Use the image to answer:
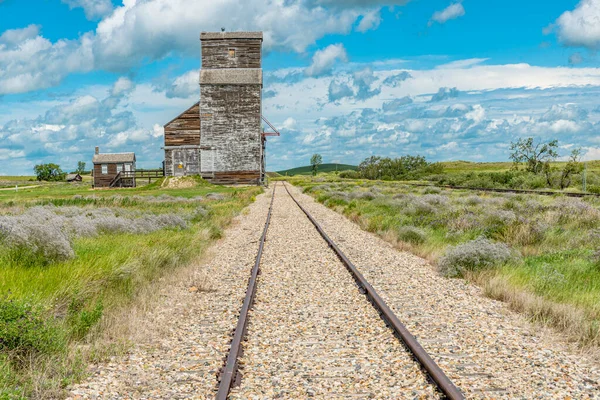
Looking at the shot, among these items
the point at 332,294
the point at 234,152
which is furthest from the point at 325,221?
the point at 234,152

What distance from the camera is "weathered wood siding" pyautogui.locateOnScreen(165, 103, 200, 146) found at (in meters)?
48.6

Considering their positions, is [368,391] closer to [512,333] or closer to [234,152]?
[512,333]

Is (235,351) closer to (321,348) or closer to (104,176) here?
(321,348)

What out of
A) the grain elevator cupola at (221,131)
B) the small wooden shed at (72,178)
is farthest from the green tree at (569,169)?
the small wooden shed at (72,178)

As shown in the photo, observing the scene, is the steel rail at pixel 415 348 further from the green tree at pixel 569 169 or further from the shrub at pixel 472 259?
the green tree at pixel 569 169

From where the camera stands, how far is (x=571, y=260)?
35.0ft

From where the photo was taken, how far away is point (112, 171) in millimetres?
55344

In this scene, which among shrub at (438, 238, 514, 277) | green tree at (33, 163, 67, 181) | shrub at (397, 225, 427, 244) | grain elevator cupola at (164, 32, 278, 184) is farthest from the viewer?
green tree at (33, 163, 67, 181)

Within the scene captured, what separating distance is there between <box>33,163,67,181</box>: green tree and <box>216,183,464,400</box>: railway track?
127820mm

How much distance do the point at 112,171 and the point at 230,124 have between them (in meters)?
15.2

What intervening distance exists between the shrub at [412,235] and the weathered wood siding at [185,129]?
121 feet

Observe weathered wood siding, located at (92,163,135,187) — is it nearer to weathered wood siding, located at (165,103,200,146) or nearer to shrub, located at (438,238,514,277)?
weathered wood siding, located at (165,103,200,146)

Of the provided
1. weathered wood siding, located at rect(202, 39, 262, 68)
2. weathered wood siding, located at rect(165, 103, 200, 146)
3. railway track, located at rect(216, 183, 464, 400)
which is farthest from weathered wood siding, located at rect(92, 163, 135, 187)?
railway track, located at rect(216, 183, 464, 400)

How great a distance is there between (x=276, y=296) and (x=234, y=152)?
41.9 meters
